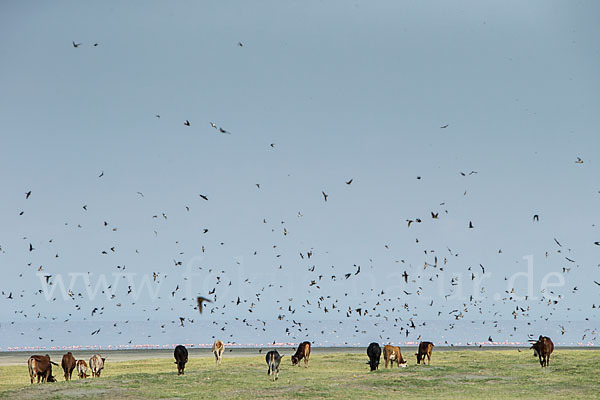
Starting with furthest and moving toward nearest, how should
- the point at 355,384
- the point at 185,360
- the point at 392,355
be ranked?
the point at 392,355
the point at 185,360
the point at 355,384

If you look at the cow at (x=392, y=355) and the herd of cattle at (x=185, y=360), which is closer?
the herd of cattle at (x=185, y=360)

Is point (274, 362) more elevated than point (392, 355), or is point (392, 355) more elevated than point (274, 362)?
point (274, 362)

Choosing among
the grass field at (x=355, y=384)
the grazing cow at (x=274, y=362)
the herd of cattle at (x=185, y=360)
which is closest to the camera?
the grass field at (x=355, y=384)

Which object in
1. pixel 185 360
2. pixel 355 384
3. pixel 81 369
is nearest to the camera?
pixel 355 384

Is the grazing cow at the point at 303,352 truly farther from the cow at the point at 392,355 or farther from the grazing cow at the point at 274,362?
the grazing cow at the point at 274,362

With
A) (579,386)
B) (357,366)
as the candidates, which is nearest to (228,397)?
(579,386)

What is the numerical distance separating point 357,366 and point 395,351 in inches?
221

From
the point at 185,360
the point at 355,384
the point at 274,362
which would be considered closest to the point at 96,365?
the point at 185,360

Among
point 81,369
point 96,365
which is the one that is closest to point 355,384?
point 81,369

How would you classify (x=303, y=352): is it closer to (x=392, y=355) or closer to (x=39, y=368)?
(x=392, y=355)

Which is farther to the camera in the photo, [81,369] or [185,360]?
[81,369]

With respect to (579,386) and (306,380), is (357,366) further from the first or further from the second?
(579,386)

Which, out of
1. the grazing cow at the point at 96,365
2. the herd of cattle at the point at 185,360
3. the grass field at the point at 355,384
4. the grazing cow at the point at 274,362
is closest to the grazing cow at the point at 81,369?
the herd of cattle at the point at 185,360

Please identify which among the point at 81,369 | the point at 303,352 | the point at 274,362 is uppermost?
the point at 274,362
